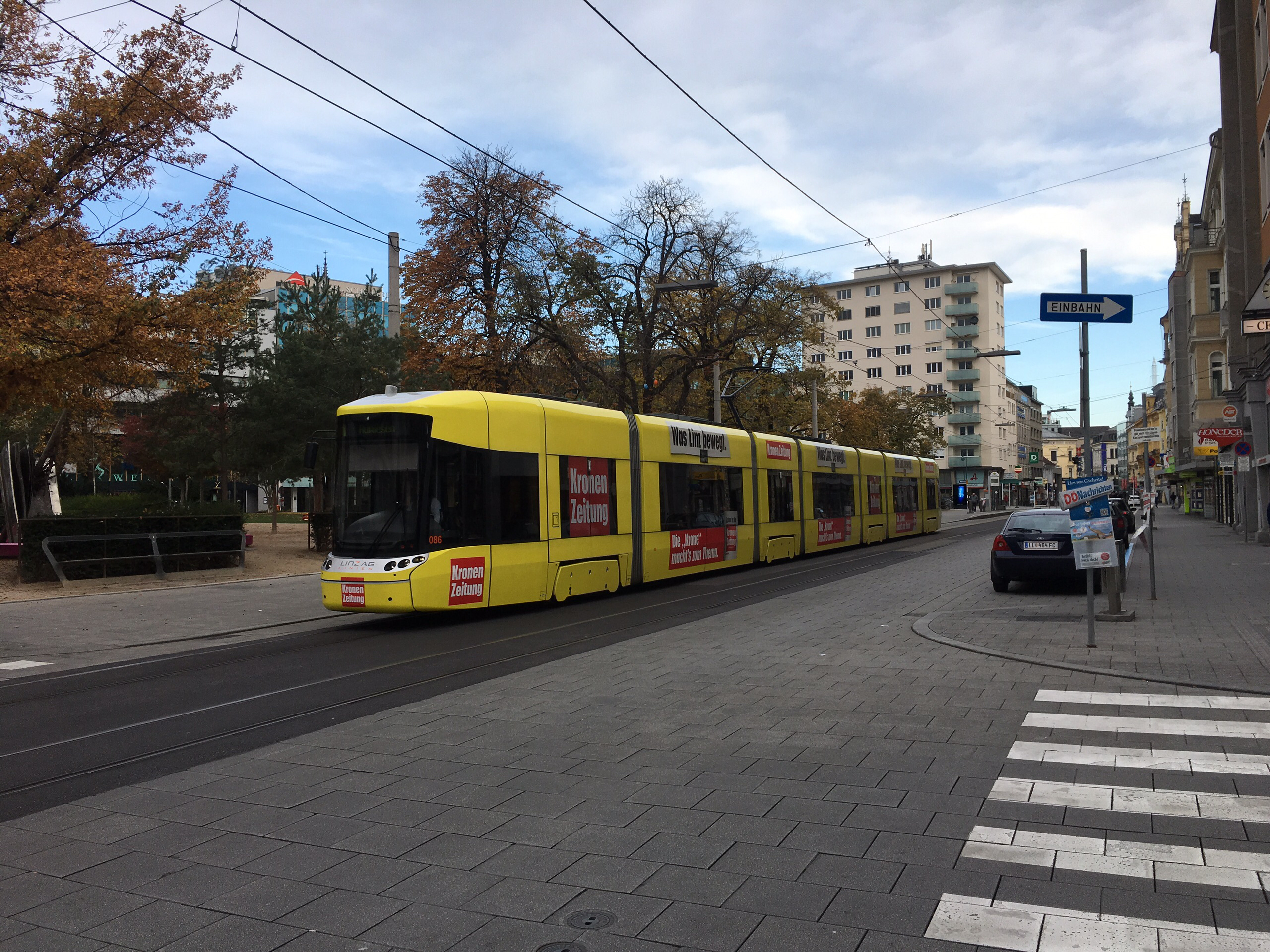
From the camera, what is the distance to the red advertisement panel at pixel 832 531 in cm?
2744

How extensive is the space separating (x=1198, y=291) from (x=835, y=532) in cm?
2694

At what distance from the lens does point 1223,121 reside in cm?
2830

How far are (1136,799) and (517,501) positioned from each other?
998 cm

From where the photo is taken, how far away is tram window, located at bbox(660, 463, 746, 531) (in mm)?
18703

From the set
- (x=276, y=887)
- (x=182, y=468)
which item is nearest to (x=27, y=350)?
(x=276, y=887)

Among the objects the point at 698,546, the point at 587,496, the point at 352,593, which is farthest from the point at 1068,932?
the point at 698,546

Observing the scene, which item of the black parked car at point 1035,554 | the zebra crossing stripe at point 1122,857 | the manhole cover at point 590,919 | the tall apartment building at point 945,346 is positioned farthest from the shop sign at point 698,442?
the tall apartment building at point 945,346

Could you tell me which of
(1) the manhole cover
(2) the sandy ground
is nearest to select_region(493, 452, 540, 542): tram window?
(2) the sandy ground

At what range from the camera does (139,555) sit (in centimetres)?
1947

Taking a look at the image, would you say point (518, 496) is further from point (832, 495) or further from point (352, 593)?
point (832, 495)

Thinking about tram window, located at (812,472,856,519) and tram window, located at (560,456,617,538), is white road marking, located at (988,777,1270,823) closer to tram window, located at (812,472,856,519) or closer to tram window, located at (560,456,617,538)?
tram window, located at (560,456,617,538)

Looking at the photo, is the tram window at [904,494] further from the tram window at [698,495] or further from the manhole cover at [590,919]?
the manhole cover at [590,919]

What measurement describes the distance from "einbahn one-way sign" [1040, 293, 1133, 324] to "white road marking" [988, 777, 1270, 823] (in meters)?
7.72

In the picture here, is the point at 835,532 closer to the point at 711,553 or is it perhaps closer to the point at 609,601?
the point at 711,553
